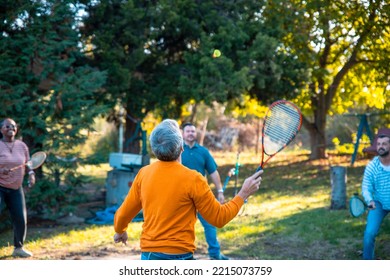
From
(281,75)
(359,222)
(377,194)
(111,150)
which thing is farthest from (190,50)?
(111,150)

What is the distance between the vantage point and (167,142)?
147 inches

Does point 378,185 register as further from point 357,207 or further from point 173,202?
point 173,202

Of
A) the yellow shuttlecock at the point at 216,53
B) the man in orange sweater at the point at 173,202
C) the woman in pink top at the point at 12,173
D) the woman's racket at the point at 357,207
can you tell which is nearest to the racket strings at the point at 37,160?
the woman in pink top at the point at 12,173

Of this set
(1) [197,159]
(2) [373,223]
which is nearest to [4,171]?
(1) [197,159]

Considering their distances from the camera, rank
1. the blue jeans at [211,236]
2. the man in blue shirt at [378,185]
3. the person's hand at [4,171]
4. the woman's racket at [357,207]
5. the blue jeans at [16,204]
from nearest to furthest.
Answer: the man in blue shirt at [378,185], the woman's racket at [357,207], the blue jeans at [211,236], the person's hand at [4,171], the blue jeans at [16,204]

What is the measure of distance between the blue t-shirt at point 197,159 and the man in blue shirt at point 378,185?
180 cm

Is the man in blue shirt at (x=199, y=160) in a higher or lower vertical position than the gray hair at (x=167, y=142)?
lower

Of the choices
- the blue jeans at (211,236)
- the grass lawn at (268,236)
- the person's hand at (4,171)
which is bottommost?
the grass lawn at (268,236)

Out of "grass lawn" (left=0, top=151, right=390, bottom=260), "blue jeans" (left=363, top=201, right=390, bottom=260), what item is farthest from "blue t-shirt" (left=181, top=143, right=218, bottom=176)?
"blue jeans" (left=363, top=201, right=390, bottom=260)

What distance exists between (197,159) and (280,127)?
2501mm

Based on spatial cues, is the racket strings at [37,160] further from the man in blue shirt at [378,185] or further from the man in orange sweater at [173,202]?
the man in orange sweater at [173,202]

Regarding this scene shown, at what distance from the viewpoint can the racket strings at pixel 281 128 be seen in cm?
458

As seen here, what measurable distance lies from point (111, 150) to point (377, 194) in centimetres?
1920

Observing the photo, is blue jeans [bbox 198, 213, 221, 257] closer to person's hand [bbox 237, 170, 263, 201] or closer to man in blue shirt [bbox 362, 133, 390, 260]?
man in blue shirt [bbox 362, 133, 390, 260]
